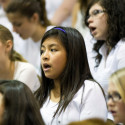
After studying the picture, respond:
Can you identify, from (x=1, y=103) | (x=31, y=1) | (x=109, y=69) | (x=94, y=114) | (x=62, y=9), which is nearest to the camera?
(x=1, y=103)

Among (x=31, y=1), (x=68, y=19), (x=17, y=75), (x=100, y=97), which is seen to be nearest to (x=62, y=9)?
(x=68, y=19)

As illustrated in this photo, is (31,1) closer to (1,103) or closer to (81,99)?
(81,99)

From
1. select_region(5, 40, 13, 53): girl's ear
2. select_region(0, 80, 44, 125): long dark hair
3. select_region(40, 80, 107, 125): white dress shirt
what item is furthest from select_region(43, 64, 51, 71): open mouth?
select_region(5, 40, 13, 53): girl's ear

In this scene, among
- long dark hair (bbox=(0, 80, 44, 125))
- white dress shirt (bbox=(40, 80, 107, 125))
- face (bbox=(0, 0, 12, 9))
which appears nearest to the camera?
long dark hair (bbox=(0, 80, 44, 125))

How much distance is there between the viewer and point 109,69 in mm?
2906

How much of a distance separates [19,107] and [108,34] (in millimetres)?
1296

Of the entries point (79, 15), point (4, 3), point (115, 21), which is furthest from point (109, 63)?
point (4, 3)

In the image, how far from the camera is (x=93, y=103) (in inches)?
92.5

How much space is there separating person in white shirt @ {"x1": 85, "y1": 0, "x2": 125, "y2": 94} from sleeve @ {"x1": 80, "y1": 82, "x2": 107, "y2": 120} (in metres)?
0.51

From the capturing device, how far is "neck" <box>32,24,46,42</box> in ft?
12.6

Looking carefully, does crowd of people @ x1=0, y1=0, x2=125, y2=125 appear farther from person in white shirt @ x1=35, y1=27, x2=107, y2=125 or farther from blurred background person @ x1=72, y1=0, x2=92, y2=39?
→ blurred background person @ x1=72, y1=0, x2=92, y2=39

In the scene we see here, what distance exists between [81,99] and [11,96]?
23.4 inches

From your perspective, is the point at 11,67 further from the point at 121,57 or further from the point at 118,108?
the point at 118,108

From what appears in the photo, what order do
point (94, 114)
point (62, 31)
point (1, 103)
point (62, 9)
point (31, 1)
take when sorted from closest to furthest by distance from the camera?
1. point (1, 103)
2. point (94, 114)
3. point (62, 31)
4. point (31, 1)
5. point (62, 9)
